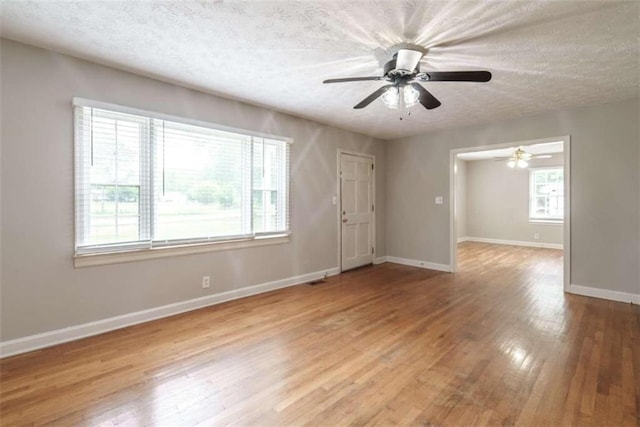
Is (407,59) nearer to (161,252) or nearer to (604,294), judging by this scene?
(161,252)

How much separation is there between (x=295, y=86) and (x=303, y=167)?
4.83 feet

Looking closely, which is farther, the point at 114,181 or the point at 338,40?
the point at 114,181

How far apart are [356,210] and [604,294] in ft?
11.8

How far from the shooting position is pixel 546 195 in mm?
8000

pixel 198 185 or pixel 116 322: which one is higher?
pixel 198 185

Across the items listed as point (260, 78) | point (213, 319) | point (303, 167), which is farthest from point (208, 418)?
point (303, 167)

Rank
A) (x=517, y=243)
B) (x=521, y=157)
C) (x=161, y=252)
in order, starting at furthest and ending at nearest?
(x=517, y=243)
(x=521, y=157)
(x=161, y=252)

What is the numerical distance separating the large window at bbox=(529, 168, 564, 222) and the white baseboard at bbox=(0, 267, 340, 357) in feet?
23.9

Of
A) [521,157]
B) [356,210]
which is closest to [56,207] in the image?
[356,210]

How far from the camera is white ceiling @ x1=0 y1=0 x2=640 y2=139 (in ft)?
6.71

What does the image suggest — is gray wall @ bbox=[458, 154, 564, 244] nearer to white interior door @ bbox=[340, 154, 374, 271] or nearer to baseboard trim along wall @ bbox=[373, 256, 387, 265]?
baseboard trim along wall @ bbox=[373, 256, 387, 265]

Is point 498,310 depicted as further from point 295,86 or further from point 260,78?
point 260,78

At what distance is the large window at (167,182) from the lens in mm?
2855

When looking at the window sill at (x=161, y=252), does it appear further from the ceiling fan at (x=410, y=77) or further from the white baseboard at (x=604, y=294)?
the white baseboard at (x=604, y=294)
